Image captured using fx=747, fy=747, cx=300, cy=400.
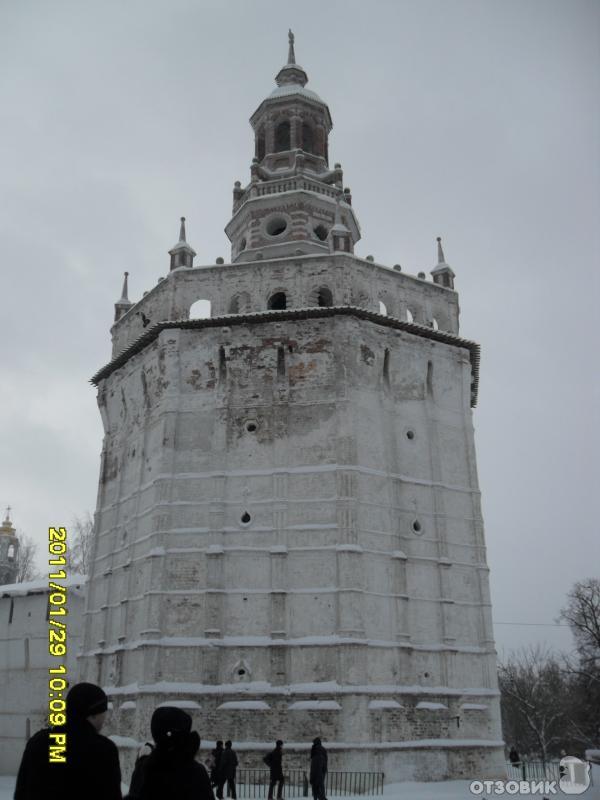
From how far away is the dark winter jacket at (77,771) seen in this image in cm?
332

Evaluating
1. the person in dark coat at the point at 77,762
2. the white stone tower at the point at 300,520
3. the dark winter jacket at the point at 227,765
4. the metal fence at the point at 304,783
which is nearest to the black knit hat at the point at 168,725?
the person in dark coat at the point at 77,762

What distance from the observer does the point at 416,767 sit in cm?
1869

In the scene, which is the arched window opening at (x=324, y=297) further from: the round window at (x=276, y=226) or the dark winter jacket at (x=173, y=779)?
the dark winter jacket at (x=173, y=779)

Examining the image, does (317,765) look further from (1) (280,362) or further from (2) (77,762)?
(2) (77,762)

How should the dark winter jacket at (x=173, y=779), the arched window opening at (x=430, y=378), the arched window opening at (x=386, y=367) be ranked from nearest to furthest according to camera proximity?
the dark winter jacket at (x=173, y=779) → the arched window opening at (x=386, y=367) → the arched window opening at (x=430, y=378)

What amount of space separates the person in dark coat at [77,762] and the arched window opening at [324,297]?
20.9 metres

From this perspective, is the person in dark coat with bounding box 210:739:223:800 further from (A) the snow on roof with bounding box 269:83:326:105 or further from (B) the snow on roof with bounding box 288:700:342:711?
(A) the snow on roof with bounding box 269:83:326:105

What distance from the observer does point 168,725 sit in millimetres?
3699

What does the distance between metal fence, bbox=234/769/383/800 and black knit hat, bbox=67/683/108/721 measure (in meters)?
14.9

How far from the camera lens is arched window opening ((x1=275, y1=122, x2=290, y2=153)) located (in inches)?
1204

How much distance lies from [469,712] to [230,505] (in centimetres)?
861

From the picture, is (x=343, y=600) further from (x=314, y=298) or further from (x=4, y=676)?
(x=4, y=676)

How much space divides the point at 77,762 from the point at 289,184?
27.0 metres

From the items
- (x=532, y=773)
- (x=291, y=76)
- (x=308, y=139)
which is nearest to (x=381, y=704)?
(x=532, y=773)
